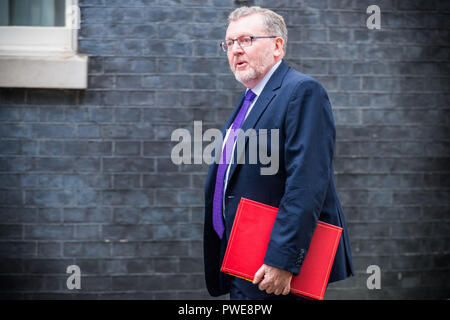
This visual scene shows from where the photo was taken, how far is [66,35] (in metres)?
3.81

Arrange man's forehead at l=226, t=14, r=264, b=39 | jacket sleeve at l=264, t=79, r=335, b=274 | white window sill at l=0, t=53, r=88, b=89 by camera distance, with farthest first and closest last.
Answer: white window sill at l=0, t=53, r=88, b=89, man's forehead at l=226, t=14, r=264, b=39, jacket sleeve at l=264, t=79, r=335, b=274

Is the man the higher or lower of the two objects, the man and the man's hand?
the higher

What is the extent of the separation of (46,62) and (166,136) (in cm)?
124

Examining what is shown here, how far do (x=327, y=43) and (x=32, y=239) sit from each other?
3.25 metres

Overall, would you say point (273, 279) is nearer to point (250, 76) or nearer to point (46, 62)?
point (250, 76)

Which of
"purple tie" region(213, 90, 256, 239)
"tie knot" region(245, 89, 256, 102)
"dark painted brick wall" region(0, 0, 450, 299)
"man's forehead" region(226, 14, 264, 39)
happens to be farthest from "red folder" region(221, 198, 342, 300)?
"dark painted brick wall" region(0, 0, 450, 299)

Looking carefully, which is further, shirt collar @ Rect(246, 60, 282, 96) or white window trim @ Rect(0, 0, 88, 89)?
white window trim @ Rect(0, 0, 88, 89)

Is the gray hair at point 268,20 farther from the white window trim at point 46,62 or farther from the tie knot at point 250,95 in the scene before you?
the white window trim at point 46,62

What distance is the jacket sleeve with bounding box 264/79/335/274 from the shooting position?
6.21ft

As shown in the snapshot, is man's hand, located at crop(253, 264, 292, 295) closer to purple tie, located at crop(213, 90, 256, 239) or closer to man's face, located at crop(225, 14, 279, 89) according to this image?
purple tie, located at crop(213, 90, 256, 239)

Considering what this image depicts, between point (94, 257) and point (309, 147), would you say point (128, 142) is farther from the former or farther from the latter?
point (309, 147)

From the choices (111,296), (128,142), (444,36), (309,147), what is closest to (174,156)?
(128,142)

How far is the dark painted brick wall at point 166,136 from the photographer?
3.77 meters

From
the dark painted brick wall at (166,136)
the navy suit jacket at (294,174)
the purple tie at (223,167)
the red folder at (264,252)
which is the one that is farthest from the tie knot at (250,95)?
the dark painted brick wall at (166,136)
